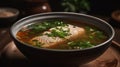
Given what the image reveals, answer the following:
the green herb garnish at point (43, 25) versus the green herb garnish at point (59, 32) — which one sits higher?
the green herb garnish at point (59, 32)

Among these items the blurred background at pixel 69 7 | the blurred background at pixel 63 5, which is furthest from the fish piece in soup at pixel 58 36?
the blurred background at pixel 63 5

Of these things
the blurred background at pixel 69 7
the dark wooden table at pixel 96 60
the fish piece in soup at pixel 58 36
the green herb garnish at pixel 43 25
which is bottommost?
the blurred background at pixel 69 7

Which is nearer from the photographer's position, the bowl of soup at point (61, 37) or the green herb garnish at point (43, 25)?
the bowl of soup at point (61, 37)

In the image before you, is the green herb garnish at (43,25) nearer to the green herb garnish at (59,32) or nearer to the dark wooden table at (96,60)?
the green herb garnish at (59,32)

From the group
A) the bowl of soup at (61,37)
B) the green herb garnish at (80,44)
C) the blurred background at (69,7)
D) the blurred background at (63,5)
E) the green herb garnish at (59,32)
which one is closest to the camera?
the bowl of soup at (61,37)

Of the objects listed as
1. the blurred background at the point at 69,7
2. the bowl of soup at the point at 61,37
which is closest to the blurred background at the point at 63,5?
the blurred background at the point at 69,7

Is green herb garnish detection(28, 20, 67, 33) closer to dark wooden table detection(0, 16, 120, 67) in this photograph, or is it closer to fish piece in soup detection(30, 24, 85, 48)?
fish piece in soup detection(30, 24, 85, 48)

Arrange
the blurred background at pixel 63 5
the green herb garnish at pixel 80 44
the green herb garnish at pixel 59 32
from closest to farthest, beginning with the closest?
the green herb garnish at pixel 80 44
the green herb garnish at pixel 59 32
the blurred background at pixel 63 5
